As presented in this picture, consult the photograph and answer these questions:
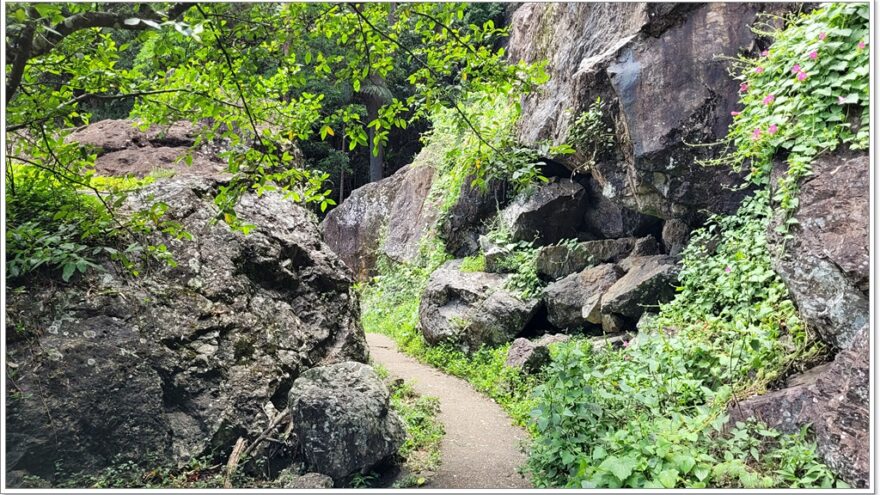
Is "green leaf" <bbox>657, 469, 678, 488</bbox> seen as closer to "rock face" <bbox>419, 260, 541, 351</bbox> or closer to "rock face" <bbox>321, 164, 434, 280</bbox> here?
"rock face" <bbox>419, 260, 541, 351</bbox>

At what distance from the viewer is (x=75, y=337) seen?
5.30 metres

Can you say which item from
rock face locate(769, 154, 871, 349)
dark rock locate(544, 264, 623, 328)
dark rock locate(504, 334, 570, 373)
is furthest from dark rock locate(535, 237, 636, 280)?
rock face locate(769, 154, 871, 349)

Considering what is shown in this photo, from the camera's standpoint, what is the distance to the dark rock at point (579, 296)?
338 inches

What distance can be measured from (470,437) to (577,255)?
172 inches

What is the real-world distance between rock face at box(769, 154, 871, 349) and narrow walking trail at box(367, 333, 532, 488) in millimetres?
3058

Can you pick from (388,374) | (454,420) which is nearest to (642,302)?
(454,420)

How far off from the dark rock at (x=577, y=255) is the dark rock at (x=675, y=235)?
79 cm

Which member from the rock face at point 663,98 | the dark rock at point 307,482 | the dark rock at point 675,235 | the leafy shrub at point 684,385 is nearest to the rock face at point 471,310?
the dark rock at point 675,235

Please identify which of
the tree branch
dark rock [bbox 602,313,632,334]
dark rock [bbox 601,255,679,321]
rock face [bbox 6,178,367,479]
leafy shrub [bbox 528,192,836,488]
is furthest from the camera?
dark rock [bbox 602,313,632,334]

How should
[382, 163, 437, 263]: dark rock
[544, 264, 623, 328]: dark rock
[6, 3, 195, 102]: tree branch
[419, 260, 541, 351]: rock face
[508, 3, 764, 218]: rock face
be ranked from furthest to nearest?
[382, 163, 437, 263]: dark rock, [419, 260, 541, 351]: rock face, [544, 264, 623, 328]: dark rock, [508, 3, 764, 218]: rock face, [6, 3, 195, 102]: tree branch

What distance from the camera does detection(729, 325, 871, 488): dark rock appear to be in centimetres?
375

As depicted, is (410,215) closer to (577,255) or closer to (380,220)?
(380,220)

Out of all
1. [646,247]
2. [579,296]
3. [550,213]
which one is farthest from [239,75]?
[550,213]

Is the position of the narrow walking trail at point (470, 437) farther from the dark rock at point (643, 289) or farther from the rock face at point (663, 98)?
the rock face at point (663, 98)
